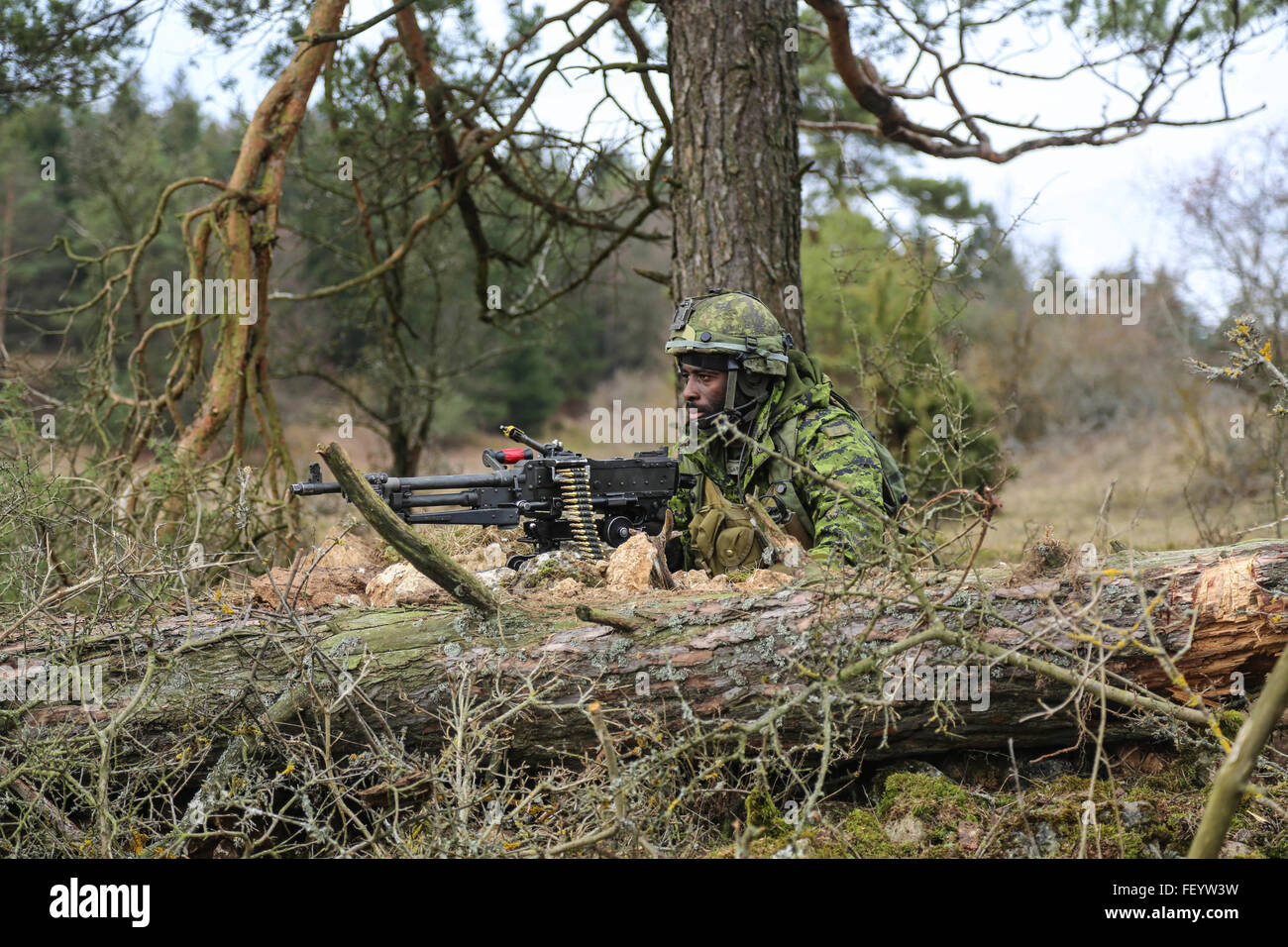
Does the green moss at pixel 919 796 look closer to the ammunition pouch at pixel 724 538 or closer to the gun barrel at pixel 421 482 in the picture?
the ammunition pouch at pixel 724 538

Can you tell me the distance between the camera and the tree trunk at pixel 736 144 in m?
5.45

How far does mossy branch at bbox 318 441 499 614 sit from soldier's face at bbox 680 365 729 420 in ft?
6.83

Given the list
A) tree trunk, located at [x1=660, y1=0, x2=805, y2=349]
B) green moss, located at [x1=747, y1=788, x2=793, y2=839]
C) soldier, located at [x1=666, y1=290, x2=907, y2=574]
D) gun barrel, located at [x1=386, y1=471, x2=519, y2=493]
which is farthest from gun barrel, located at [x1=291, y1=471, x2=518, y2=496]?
green moss, located at [x1=747, y1=788, x2=793, y2=839]

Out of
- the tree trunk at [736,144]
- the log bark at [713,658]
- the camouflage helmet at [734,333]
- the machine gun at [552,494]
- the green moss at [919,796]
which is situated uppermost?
the tree trunk at [736,144]

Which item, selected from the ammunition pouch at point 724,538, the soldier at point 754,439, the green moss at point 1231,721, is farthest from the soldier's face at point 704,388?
the green moss at point 1231,721

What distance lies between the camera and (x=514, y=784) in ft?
11.6

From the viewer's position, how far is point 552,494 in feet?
15.4

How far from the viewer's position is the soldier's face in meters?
5.12

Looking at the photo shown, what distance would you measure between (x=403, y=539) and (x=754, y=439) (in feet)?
7.12

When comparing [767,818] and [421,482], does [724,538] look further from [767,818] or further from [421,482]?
[767,818]
